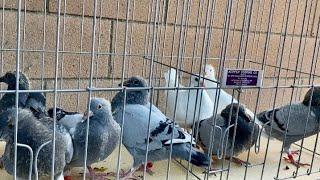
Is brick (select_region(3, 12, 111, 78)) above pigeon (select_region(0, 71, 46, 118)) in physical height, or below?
above

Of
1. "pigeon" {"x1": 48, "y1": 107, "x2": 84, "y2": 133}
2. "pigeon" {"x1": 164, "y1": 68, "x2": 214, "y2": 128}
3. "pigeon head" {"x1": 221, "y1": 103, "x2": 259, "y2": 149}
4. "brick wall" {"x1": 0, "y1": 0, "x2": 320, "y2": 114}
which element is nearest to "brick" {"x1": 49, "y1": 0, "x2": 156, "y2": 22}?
"brick wall" {"x1": 0, "y1": 0, "x2": 320, "y2": 114}

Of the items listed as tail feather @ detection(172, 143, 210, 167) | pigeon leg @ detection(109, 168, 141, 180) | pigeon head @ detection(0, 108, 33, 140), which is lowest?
pigeon leg @ detection(109, 168, 141, 180)

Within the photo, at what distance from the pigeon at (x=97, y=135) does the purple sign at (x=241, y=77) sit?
36 centimetres

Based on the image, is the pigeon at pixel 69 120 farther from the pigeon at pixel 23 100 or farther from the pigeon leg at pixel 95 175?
the pigeon leg at pixel 95 175

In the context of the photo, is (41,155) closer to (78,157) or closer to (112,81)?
(78,157)

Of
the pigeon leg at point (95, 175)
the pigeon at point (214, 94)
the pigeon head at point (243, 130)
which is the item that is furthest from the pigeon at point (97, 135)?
the pigeon at point (214, 94)

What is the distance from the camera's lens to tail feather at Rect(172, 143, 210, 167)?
3.67ft

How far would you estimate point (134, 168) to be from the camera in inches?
47.2

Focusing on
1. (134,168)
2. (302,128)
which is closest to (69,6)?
(134,168)

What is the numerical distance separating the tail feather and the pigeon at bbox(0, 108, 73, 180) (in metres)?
0.35

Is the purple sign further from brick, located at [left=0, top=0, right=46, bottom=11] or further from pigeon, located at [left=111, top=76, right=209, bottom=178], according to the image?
brick, located at [left=0, top=0, right=46, bottom=11]

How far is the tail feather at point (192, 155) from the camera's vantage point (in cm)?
112

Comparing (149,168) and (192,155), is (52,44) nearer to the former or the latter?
(149,168)

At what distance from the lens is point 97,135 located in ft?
3.36
